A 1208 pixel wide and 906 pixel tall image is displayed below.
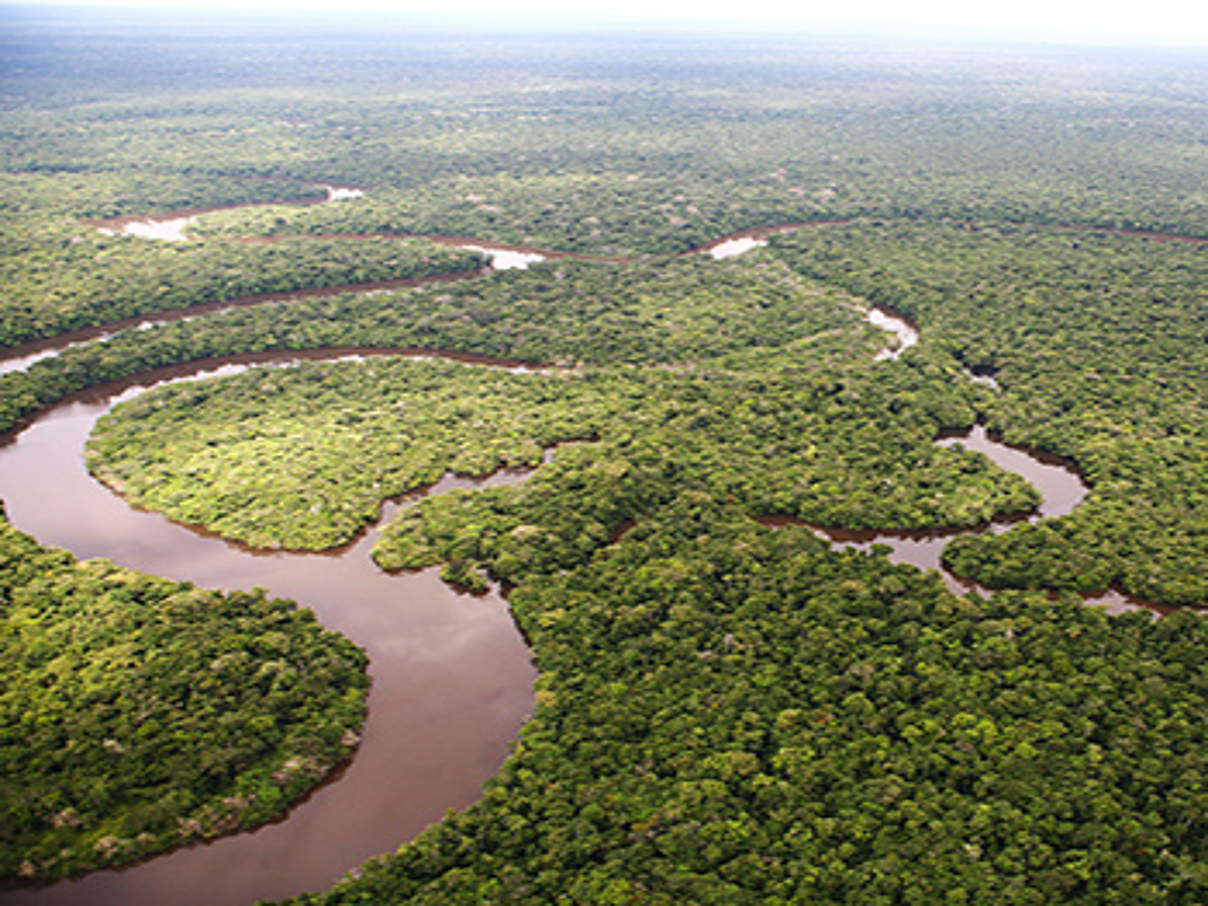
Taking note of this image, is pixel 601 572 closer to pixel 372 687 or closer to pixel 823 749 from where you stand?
pixel 372 687

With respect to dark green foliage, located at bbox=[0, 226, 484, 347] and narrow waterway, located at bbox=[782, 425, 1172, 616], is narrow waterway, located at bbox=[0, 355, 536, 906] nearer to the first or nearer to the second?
narrow waterway, located at bbox=[782, 425, 1172, 616]

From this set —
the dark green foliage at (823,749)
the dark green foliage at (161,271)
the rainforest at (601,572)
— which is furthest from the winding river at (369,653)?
the dark green foliage at (161,271)

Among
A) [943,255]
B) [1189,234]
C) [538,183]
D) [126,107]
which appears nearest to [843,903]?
[943,255]

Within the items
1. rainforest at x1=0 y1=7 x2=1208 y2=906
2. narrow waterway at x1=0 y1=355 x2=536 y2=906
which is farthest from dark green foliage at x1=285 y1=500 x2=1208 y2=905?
narrow waterway at x1=0 y1=355 x2=536 y2=906

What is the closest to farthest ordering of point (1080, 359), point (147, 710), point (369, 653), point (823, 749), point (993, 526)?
point (823, 749)
point (147, 710)
point (369, 653)
point (993, 526)
point (1080, 359)

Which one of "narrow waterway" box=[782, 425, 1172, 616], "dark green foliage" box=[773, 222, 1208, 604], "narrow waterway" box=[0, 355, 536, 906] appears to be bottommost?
"narrow waterway" box=[0, 355, 536, 906]

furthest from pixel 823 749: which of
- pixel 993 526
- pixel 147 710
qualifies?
pixel 147 710
